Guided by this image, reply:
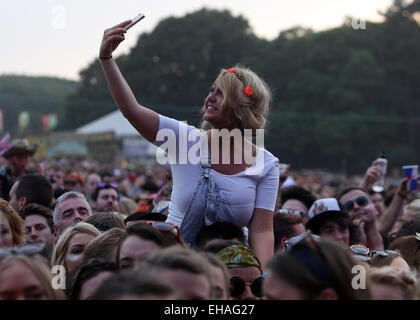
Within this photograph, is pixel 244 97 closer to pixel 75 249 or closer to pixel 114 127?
pixel 75 249

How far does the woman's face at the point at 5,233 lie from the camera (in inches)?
153

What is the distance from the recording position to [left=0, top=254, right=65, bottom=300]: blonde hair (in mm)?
2492

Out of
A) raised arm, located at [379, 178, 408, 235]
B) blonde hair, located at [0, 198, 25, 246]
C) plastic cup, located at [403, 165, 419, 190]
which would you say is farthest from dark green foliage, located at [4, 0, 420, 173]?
blonde hair, located at [0, 198, 25, 246]

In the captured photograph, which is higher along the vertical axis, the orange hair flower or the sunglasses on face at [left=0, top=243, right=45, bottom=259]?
the orange hair flower

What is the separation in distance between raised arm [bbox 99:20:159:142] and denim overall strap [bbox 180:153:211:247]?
0.31 meters

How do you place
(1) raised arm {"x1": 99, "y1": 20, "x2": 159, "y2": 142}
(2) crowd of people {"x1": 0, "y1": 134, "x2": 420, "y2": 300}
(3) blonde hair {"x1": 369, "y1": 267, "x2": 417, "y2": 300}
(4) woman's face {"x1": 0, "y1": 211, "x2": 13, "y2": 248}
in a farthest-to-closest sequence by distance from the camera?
(4) woman's face {"x1": 0, "y1": 211, "x2": 13, "y2": 248}
(1) raised arm {"x1": 99, "y1": 20, "x2": 159, "y2": 142}
(3) blonde hair {"x1": 369, "y1": 267, "x2": 417, "y2": 300}
(2) crowd of people {"x1": 0, "y1": 134, "x2": 420, "y2": 300}

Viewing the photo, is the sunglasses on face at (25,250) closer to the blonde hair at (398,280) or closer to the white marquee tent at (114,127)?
the blonde hair at (398,280)

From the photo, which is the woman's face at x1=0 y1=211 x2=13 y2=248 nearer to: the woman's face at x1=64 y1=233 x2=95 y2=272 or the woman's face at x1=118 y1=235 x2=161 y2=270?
the woman's face at x1=64 y1=233 x2=95 y2=272

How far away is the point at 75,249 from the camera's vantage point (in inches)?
152

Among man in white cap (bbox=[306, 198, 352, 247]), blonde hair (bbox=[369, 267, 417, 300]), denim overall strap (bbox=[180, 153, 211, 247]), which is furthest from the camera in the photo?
man in white cap (bbox=[306, 198, 352, 247])

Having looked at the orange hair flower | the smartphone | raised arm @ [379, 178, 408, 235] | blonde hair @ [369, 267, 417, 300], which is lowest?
raised arm @ [379, 178, 408, 235]

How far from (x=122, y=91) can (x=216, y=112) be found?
0.54 m

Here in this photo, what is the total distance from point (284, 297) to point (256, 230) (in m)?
1.31
